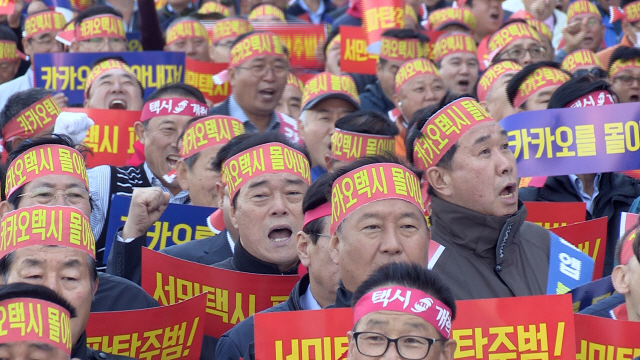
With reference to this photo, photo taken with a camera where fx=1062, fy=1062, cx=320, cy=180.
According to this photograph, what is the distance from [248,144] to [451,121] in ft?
3.85

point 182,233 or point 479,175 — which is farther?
point 182,233

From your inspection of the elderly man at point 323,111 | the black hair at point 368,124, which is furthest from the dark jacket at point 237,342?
the elderly man at point 323,111

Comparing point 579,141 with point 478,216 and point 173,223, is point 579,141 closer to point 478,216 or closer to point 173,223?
point 478,216

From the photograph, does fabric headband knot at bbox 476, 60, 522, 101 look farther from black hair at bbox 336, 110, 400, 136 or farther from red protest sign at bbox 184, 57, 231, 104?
red protest sign at bbox 184, 57, 231, 104

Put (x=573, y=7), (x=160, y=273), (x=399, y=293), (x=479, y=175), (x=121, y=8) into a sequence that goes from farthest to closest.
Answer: (x=121, y=8) → (x=573, y=7) → (x=160, y=273) → (x=479, y=175) → (x=399, y=293)

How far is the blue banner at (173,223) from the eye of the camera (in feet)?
19.5

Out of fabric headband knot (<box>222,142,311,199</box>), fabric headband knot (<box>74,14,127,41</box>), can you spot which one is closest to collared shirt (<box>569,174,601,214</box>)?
fabric headband knot (<box>222,142,311,199</box>)

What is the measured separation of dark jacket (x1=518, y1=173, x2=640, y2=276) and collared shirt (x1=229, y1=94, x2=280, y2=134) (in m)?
2.26

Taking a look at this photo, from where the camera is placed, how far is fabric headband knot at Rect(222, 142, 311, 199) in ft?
17.5

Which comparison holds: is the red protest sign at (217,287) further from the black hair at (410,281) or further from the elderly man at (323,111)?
the elderly man at (323,111)

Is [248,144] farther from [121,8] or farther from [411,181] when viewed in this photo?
[121,8]

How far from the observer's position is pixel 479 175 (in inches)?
185

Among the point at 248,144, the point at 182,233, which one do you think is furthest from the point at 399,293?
the point at 182,233

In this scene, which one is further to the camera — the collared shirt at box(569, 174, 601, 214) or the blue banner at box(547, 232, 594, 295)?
the collared shirt at box(569, 174, 601, 214)
